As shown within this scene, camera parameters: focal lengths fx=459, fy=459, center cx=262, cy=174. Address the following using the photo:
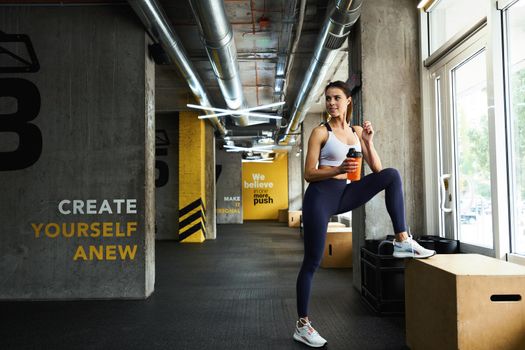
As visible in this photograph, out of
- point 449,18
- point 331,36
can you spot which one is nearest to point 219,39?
point 331,36

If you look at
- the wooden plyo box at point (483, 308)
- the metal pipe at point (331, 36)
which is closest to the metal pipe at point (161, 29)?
the metal pipe at point (331, 36)

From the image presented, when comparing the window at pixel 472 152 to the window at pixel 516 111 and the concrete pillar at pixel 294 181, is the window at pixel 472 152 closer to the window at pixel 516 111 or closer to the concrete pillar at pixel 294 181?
the window at pixel 516 111

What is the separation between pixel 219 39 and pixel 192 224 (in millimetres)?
6442

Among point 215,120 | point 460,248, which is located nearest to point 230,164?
point 215,120

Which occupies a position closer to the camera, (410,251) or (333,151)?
(410,251)

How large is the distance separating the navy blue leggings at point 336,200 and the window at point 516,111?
100 centimetres

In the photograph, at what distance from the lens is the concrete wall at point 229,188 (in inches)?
656

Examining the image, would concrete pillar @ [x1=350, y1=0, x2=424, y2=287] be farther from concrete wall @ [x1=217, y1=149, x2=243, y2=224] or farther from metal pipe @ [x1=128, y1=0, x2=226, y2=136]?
concrete wall @ [x1=217, y1=149, x2=243, y2=224]

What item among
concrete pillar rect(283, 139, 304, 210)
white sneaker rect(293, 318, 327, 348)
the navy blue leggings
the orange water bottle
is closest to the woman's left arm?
the navy blue leggings

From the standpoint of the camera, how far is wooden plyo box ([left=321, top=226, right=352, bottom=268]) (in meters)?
6.01

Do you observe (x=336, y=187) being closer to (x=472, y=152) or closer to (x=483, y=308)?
(x=483, y=308)

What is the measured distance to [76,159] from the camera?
14.3ft

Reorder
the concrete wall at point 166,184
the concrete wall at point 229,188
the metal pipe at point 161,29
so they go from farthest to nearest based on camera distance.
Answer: the concrete wall at point 229,188 → the concrete wall at point 166,184 → the metal pipe at point 161,29

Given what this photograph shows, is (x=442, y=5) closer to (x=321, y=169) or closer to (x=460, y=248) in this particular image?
(x=460, y=248)
